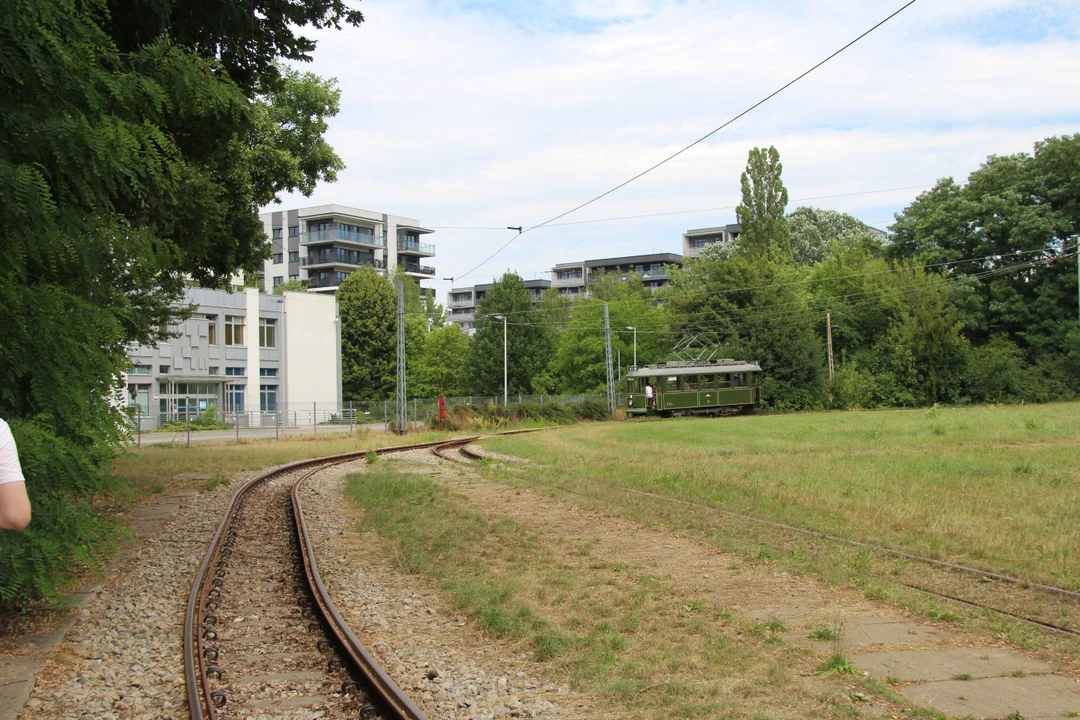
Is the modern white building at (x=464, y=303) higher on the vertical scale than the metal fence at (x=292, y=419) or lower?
higher

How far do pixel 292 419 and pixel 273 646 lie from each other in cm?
5300

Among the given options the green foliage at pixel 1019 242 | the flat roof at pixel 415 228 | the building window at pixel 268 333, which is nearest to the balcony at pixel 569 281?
the flat roof at pixel 415 228

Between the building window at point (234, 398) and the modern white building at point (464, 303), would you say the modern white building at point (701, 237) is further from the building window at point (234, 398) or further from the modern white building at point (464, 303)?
the building window at point (234, 398)

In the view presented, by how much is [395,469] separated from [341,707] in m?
17.6

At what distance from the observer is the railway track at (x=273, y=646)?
574 centimetres

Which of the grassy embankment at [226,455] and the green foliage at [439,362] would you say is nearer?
the grassy embankment at [226,455]

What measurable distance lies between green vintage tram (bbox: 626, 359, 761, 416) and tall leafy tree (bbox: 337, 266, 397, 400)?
30347 millimetres

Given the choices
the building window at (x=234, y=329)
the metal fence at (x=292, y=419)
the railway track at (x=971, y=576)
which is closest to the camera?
the railway track at (x=971, y=576)

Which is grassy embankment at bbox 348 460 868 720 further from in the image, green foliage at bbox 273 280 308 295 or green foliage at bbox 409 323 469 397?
green foliage at bbox 273 280 308 295

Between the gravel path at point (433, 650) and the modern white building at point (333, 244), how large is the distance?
272 ft

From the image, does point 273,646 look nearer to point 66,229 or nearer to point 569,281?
point 66,229

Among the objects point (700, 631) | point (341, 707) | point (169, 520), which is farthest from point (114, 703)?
point (169, 520)

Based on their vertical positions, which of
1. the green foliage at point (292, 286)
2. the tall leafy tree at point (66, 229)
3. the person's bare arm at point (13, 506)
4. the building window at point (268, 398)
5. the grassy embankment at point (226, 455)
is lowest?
the grassy embankment at point (226, 455)

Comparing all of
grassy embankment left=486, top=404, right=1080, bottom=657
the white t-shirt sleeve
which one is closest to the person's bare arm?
the white t-shirt sleeve
